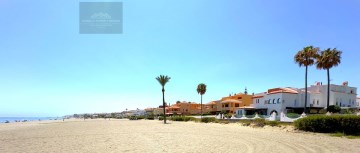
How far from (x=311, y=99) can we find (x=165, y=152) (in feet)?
159

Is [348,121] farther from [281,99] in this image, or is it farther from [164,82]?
[164,82]

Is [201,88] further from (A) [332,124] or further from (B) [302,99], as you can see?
(A) [332,124]

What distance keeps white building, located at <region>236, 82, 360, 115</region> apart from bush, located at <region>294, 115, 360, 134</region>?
29.5 metres

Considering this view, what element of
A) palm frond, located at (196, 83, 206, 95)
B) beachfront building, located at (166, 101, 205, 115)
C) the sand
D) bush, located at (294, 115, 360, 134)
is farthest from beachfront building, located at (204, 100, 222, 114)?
bush, located at (294, 115, 360, 134)

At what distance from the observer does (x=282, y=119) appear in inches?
1294

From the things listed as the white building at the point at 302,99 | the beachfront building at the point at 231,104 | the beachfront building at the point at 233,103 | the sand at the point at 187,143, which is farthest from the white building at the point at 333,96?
the sand at the point at 187,143

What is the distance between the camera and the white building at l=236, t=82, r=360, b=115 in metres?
51.5

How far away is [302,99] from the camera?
52.8m

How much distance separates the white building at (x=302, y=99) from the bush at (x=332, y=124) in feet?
96.9

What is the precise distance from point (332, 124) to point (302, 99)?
3379 cm

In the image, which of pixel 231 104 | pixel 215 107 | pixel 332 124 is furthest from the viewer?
pixel 215 107

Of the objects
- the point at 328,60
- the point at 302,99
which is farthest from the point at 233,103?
the point at 328,60

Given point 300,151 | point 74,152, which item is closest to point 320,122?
point 300,151

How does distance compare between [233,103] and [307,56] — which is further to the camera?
[233,103]
